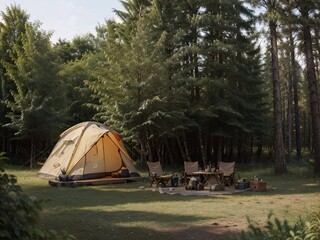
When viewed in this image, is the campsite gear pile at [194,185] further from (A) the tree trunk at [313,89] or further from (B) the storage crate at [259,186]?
(A) the tree trunk at [313,89]

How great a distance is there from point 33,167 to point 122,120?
24.6 feet

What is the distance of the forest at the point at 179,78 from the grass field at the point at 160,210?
16.0 feet

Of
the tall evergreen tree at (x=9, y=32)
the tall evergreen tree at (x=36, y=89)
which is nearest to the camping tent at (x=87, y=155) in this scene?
the tall evergreen tree at (x=36, y=89)

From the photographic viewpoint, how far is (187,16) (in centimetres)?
2094

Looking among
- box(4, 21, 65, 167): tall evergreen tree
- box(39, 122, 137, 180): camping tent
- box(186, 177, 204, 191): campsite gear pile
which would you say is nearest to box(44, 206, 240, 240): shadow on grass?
box(186, 177, 204, 191): campsite gear pile

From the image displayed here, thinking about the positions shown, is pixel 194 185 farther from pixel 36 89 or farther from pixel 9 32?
pixel 9 32

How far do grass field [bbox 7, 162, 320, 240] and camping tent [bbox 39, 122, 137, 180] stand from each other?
1.23 metres

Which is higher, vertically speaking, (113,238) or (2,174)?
(2,174)

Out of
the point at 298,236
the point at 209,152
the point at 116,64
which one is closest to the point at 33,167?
the point at 116,64

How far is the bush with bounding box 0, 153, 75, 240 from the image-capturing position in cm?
226

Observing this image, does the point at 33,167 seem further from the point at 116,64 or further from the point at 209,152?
the point at 209,152

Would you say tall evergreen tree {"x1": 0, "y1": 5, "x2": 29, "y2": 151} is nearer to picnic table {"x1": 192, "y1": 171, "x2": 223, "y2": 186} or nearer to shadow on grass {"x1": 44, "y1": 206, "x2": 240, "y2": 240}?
picnic table {"x1": 192, "y1": 171, "x2": 223, "y2": 186}

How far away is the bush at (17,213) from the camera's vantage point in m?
2.26

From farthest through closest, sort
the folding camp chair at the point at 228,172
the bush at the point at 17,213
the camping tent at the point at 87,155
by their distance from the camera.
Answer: the camping tent at the point at 87,155
the folding camp chair at the point at 228,172
the bush at the point at 17,213
